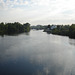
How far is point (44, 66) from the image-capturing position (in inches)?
421

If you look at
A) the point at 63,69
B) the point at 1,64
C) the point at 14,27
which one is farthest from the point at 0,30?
the point at 63,69

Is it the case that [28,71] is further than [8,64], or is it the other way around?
[8,64]

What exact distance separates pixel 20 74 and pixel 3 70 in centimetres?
194

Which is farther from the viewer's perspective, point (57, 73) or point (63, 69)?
point (63, 69)

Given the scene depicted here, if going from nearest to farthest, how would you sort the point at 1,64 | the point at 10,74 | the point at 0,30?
the point at 10,74
the point at 1,64
the point at 0,30

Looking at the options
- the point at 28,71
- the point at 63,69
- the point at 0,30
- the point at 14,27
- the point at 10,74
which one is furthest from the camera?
the point at 14,27

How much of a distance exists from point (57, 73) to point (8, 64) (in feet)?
18.1

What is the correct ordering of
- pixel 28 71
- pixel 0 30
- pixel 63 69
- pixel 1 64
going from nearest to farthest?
pixel 28 71, pixel 63 69, pixel 1 64, pixel 0 30

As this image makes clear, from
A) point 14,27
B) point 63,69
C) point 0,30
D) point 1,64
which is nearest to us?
point 63,69

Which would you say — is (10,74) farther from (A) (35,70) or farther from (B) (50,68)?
(B) (50,68)

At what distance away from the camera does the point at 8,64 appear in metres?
11.1

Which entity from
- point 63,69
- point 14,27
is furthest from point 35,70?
point 14,27

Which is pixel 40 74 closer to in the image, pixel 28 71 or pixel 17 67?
pixel 28 71

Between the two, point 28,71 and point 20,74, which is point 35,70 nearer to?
point 28,71
